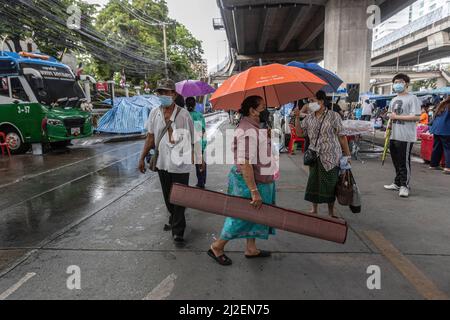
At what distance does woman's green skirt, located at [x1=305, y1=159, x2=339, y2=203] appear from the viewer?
13.3 feet

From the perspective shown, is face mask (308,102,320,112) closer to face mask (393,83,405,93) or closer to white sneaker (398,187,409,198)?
face mask (393,83,405,93)

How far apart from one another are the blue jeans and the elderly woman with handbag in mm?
4404

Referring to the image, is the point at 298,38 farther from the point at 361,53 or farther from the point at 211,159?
the point at 211,159

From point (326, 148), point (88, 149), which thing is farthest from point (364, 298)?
point (88, 149)

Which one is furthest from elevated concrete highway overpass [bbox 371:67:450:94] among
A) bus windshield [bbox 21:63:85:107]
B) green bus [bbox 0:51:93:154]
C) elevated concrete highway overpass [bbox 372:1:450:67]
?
green bus [bbox 0:51:93:154]

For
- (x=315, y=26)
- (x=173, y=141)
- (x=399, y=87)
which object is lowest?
(x=173, y=141)

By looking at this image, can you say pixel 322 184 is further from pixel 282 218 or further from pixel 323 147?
pixel 282 218

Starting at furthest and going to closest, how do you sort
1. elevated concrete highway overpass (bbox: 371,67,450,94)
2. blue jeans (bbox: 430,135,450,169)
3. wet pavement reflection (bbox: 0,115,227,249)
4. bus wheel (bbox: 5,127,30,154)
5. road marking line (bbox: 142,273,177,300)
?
1. elevated concrete highway overpass (bbox: 371,67,450,94)
2. bus wheel (bbox: 5,127,30,154)
3. blue jeans (bbox: 430,135,450,169)
4. wet pavement reflection (bbox: 0,115,227,249)
5. road marking line (bbox: 142,273,177,300)

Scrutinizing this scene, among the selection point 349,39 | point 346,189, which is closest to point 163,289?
point 346,189

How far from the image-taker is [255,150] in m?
2.92

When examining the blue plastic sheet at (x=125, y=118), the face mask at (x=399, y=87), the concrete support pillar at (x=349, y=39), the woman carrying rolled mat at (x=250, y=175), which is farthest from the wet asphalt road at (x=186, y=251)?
the concrete support pillar at (x=349, y=39)

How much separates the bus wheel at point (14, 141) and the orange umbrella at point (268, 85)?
9.68 m

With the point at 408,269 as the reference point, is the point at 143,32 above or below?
above

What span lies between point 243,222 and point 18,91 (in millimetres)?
10250
